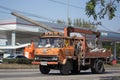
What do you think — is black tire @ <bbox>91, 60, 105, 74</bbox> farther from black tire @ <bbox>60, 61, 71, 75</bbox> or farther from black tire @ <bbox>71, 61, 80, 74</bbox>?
black tire @ <bbox>60, 61, 71, 75</bbox>

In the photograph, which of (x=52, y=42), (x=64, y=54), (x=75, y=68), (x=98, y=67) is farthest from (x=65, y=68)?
(x=98, y=67)

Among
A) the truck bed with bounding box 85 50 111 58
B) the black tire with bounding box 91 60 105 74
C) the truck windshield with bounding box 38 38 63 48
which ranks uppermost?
the truck windshield with bounding box 38 38 63 48

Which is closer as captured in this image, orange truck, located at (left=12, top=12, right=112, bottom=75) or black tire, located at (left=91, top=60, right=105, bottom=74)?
orange truck, located at (left=12, top=12, right=112, bottom=75)

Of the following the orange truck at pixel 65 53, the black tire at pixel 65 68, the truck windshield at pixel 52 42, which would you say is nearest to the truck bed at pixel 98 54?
the orange truck at pixel 65 53

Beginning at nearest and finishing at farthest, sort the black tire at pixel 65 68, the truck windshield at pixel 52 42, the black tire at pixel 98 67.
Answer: the truck windshield at pixel 52 42 → the black tire at pixel 65 68 → the black tire at pixel 98 67

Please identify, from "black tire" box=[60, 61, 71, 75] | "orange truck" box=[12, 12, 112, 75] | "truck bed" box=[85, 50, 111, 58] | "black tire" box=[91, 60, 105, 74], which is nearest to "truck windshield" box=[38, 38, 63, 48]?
"orange truck" box=[12, 12, 112, 75]

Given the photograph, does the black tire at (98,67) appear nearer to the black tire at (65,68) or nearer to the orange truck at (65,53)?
the orange truck at (65,53)

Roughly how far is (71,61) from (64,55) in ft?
3.77

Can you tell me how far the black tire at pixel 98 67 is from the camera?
92.0 ft

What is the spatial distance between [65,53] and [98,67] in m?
4.43

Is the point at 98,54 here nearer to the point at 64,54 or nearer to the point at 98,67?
the point at 98,67

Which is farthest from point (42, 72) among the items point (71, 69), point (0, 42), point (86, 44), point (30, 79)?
point (0, 42)

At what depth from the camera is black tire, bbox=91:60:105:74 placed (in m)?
28.0

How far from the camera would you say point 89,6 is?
1603 cm
